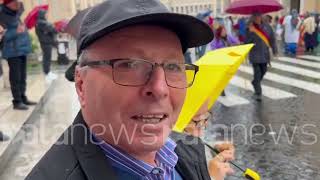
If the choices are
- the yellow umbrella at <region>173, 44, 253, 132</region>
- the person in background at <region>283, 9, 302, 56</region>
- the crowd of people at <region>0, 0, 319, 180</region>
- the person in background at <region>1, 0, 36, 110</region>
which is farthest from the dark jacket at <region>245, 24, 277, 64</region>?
the person in background at <region>283, 9, 302, 56</region>

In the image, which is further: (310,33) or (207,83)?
(310,33)

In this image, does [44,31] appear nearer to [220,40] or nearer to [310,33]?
[220,40]

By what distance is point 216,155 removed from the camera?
251cm

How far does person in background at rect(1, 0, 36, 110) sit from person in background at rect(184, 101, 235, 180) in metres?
4.28

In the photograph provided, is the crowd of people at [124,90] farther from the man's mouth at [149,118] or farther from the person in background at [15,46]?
the person in background at [15,46]

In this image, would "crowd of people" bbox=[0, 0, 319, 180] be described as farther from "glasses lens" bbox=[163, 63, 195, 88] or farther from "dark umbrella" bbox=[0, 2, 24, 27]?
"dark umbrella" bbox=[0, 2, 24, 27]

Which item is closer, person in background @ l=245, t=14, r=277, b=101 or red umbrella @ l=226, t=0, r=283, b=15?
person in background @ l=245, t=14, r=277, b=101

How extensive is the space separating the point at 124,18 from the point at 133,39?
8 centimetres

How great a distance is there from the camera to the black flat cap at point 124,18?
113 cm

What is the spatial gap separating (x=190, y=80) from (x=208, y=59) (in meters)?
1.29

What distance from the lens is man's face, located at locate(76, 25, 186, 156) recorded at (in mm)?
1169

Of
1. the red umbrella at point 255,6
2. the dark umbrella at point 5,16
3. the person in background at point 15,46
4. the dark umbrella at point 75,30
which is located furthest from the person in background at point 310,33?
the dark umbrella at point 75,30

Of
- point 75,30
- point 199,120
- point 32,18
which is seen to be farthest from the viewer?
point 32,18

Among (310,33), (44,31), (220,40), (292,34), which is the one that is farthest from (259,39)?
(310,33)
